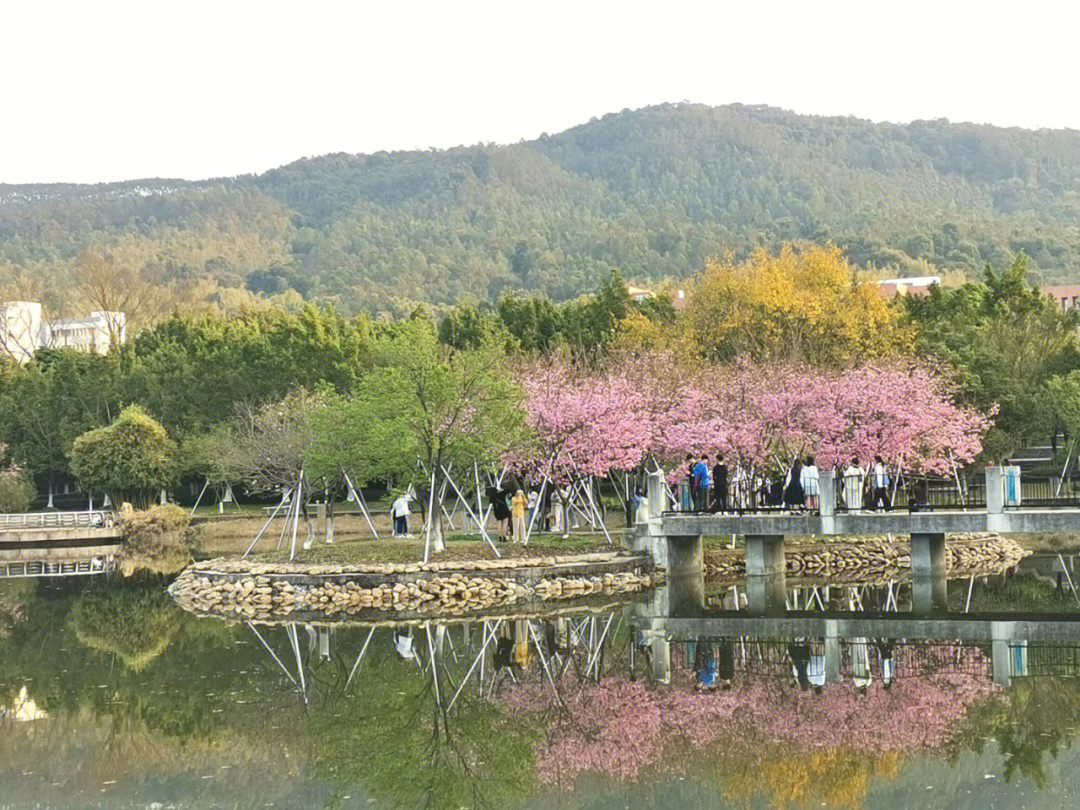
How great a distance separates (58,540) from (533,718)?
4211 centimetres

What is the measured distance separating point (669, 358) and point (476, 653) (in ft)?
85.0

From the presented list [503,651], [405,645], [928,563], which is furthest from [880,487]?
[405,645]

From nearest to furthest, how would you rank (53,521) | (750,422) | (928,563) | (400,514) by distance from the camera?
1. (928,563)
2. (750,422)
3. (400,514)
4. (53,521)

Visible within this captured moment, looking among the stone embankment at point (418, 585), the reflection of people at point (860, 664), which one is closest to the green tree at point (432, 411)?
the stone embankment at point (418, 585)

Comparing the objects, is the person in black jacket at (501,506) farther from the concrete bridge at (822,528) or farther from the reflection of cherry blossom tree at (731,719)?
the reflection of cherry blossom tree at (731,719)

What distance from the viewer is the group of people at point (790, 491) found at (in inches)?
1590

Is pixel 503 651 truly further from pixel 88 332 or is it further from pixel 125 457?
pixel 88 332

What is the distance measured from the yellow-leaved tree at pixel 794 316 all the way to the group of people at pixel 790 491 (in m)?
15.2

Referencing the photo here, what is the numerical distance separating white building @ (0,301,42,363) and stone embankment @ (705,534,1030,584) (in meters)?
66.1

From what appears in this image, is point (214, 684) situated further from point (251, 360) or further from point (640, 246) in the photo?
point (640, 246)

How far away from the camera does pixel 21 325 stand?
121 meters

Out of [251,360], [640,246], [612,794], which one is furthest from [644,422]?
[640,246]

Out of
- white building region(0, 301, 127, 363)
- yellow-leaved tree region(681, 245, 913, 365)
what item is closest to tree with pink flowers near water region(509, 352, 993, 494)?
yellow-leaved tree region(681, 245, 913, 365)

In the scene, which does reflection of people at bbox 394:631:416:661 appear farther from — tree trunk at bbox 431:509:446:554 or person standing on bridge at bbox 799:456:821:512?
person standing on bridge at bbox 799:456:821:512
